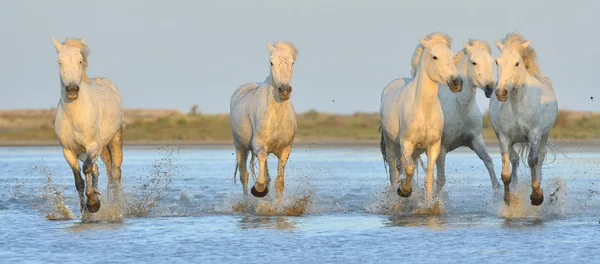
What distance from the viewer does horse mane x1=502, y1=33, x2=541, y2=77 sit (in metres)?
13.7

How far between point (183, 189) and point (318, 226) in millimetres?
6333

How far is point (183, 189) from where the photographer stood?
1884cm

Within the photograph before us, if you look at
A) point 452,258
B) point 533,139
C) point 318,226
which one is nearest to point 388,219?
point 318,226

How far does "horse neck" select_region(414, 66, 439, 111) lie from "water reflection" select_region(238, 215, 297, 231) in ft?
6.47

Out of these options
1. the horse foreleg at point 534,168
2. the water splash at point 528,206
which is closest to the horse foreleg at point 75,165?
the water splash at point 528,206

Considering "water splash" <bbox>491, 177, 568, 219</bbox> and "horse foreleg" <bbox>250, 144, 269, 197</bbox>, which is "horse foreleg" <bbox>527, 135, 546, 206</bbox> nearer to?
"water splash" <bbox>491, 177, 568, 219</bbox>

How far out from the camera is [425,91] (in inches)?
532

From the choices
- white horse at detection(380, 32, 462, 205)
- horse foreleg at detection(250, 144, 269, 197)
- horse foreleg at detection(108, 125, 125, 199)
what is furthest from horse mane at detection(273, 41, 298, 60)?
horse foreleg at detection(108, 125, 125, 199)

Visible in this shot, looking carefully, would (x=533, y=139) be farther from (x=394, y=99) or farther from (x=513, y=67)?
(x=394, y=99)

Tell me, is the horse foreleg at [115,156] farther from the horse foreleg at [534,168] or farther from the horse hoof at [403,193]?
the horse foreleg at [534,168]

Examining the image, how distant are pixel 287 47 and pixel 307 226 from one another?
7.59 feet

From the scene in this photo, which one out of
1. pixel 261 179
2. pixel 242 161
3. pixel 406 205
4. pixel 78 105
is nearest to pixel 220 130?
pixel 242 161

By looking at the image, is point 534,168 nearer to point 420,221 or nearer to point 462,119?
point 420,221

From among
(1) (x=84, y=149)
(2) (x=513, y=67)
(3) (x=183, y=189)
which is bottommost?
(3) (x=183, y=189)
